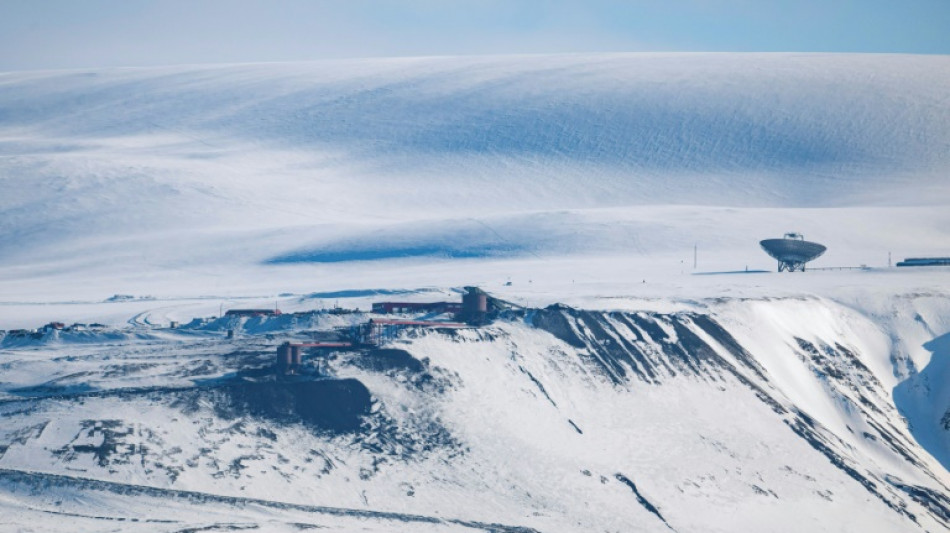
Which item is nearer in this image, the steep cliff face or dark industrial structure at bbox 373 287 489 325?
the steep cliff face

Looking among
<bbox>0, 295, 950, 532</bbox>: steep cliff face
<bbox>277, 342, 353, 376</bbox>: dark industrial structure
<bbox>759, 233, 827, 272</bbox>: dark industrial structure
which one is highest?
<bbox>759, 233, 827, 272</bbox>: dark industrial structure

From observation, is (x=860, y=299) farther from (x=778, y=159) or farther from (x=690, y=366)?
(x=778, y=159)

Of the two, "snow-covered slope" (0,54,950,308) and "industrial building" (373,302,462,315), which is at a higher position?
"snow-covered slope" (0,54,950,308)

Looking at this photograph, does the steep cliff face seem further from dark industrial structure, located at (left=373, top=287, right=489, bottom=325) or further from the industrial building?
the industrial building

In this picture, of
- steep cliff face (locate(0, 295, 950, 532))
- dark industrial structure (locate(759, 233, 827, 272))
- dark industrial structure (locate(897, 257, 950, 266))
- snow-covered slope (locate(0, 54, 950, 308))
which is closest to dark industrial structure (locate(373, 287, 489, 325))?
steep cliff face (locate(0, 295, 950, 532))

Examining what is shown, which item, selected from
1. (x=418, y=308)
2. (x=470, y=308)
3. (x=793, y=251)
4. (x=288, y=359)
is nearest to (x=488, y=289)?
(x=418, y=308)

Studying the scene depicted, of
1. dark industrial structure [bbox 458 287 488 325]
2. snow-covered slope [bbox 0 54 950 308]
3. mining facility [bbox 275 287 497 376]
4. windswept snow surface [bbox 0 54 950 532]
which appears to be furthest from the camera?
snow-covered slope [bbox 0 54 950 308]
